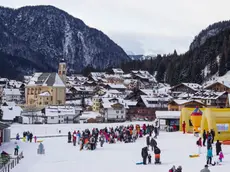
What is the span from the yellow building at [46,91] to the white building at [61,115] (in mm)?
28164

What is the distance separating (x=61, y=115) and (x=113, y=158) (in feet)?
156

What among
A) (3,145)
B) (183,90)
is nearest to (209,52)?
(183,90)

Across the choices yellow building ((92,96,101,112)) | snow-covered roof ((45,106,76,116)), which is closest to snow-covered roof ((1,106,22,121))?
snow-covered roof ((45,106,76,116))

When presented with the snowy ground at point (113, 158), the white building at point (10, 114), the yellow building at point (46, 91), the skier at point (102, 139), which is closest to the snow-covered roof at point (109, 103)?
the white building at point (10, 114)

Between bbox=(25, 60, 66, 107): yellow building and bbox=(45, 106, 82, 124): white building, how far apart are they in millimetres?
28164

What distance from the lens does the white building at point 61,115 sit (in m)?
67.0

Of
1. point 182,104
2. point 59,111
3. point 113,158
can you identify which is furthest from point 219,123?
point 182,104

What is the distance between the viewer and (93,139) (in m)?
25.5

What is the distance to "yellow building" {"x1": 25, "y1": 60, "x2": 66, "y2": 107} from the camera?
9812 cm

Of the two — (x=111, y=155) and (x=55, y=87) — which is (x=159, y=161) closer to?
(x=111, y=155)

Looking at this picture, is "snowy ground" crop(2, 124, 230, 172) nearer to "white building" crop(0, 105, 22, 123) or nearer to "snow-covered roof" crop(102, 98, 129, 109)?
A: "white building" crop(0, 105, 22, 123)

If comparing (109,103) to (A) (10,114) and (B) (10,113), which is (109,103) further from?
(A) (10,114)

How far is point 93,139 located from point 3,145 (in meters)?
7.20

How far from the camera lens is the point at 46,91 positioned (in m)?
99.2
